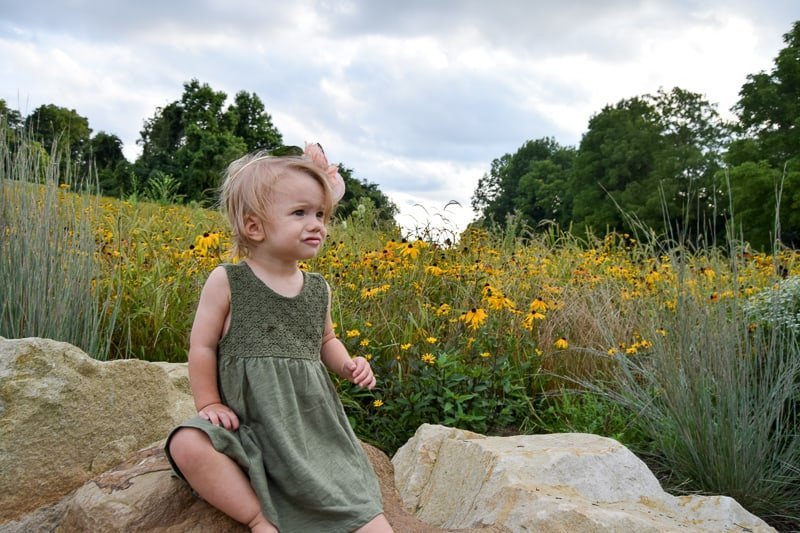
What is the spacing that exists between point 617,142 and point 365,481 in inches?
1035

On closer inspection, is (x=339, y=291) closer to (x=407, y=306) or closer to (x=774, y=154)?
(x=407, y=306)

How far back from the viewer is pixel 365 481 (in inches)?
78.7

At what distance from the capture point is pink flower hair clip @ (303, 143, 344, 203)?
2.15m

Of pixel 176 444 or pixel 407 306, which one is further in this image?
pixel 407 306

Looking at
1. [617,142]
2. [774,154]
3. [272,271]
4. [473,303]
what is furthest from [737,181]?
[272,271]

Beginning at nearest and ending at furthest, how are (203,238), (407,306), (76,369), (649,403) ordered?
1. (76,369)
2. (649,403)
3. (203,238)
4. (407,306)

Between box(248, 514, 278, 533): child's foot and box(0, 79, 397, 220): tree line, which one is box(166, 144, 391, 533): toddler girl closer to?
box(248, 514, 278, 533): child's foot

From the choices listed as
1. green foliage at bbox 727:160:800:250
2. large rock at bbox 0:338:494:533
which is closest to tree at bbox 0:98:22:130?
large rock at bbox 0:338:494:533

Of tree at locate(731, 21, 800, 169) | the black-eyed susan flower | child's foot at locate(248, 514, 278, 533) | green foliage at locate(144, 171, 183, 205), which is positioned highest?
tree at locate(731, 21, 800, 169)

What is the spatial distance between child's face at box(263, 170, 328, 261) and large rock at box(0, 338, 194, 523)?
105 centimetres

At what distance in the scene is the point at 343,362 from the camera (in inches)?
86.9

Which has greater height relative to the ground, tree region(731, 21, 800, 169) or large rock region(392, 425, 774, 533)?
tree region(731, 21, 800, 169)

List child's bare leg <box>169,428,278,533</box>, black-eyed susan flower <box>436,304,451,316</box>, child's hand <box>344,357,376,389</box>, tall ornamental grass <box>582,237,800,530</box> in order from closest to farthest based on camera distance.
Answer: child's bare leg <box>169,428,278,533</box> → child's hand <box>344,357,376,389</box> → tall ornamental grass <box>582,237,800,530</box> → black-eyed susan flower <box>436,304,451,316</box>

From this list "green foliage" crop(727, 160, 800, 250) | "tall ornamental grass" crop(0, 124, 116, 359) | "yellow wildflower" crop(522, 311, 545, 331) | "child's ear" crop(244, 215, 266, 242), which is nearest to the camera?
"child's ear" crop(244, 215, 266, 242)
